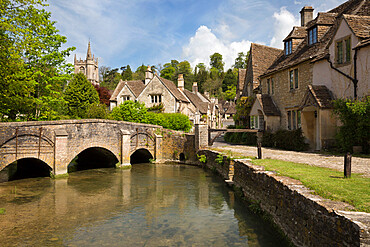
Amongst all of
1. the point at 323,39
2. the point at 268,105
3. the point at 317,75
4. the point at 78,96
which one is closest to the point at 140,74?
the point at 78,96

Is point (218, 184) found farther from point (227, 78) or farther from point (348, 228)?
point (227, 78)

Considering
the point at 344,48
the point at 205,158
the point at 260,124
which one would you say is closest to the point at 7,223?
the point at 205,158

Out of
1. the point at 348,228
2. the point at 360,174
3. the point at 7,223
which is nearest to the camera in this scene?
the point at 348,228

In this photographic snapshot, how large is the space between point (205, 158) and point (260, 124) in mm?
7104

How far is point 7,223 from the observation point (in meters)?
9.75

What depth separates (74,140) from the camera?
18.4 meters

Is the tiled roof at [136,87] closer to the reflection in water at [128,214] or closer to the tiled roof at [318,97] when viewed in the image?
the reflection in water at [128,214]

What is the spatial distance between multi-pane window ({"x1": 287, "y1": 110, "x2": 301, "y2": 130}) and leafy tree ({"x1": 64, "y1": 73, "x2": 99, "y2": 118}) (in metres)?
29.5

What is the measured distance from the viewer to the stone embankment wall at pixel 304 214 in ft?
14.4

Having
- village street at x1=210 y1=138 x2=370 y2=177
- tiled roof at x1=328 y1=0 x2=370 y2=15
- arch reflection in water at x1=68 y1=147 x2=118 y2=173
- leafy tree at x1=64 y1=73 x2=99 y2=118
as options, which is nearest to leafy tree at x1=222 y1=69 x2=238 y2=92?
leafy tree at x1=64 y1=73 x2=99 y2=118

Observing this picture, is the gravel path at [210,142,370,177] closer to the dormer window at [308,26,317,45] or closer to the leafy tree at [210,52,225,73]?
the dormer window at [308,26,317,45]

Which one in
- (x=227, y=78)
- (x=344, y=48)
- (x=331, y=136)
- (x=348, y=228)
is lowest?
(x=348, y=228)

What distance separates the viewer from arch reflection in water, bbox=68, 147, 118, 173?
23.9 meters

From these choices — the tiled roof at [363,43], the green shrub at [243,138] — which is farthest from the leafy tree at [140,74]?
the tiled roof at [363,43]
